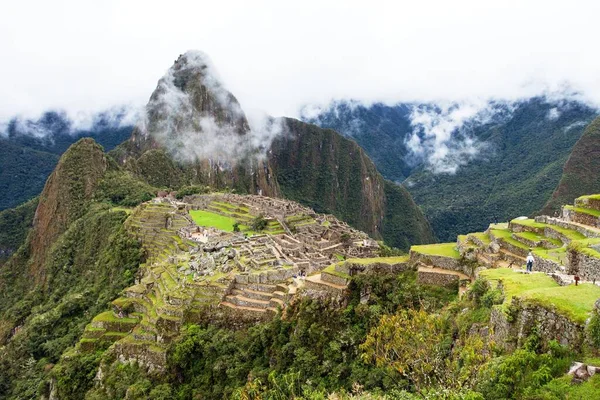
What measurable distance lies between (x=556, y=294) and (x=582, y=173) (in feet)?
381

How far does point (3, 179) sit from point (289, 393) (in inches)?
7055

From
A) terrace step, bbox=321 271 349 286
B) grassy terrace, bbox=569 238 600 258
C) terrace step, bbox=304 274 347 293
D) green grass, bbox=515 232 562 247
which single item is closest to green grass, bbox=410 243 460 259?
green grass, bbox=515 232 562 247

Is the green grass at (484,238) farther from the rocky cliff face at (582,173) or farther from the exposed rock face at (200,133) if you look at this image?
the exposed rock face at (200,133)

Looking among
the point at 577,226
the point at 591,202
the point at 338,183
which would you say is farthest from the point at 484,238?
the point at 338,183

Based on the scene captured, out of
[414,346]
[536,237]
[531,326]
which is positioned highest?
[536,237]

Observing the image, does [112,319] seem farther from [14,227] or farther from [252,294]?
[14,227]

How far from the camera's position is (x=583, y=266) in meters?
14.4

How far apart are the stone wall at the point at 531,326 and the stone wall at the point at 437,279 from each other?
25.8ft

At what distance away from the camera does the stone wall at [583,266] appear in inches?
542

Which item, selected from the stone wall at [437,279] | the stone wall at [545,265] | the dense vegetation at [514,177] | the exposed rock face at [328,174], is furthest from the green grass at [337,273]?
the exposed rock face at [328,174]

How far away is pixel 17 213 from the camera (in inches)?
4279

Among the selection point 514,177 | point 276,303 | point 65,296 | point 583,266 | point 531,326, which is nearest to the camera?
point 531,326

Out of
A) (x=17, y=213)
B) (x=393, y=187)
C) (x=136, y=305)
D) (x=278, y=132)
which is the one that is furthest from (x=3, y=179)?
(x=136, y=305)

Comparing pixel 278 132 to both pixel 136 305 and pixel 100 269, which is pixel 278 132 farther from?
pixel 136 305
